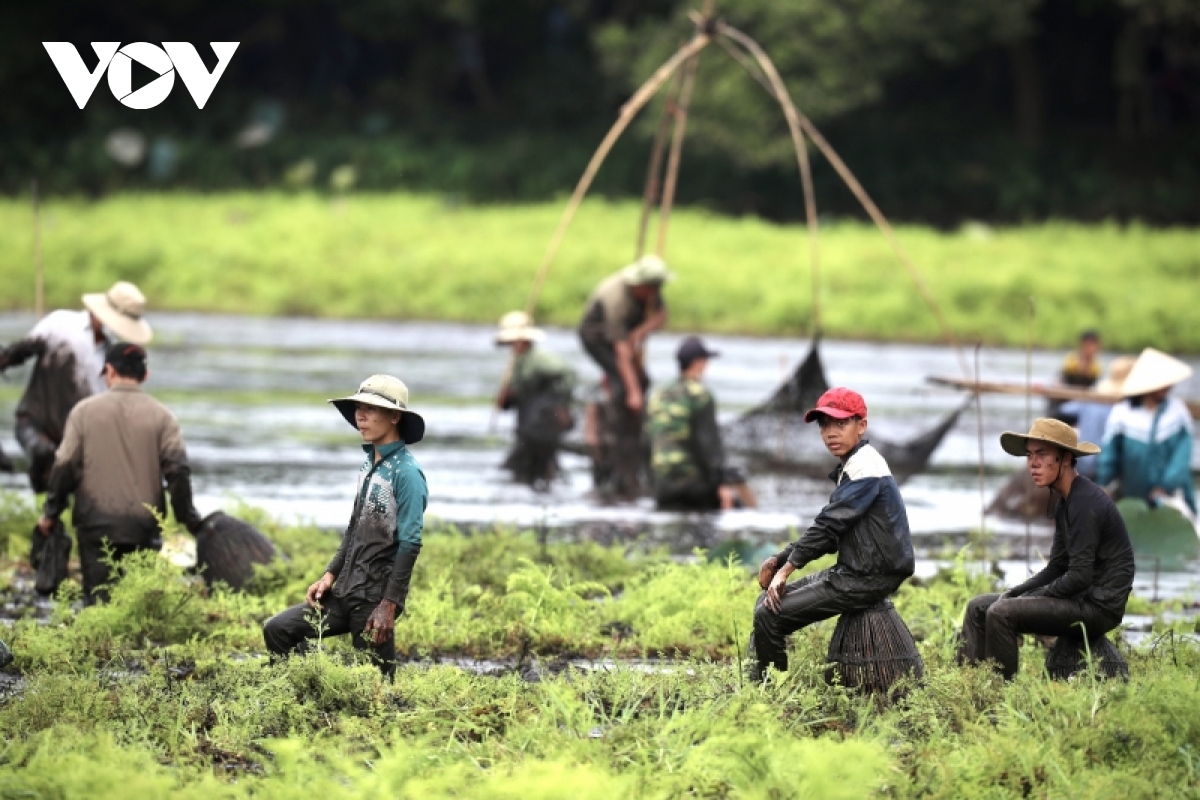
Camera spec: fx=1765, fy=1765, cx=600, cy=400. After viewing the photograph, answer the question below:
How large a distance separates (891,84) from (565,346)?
58.4 feet

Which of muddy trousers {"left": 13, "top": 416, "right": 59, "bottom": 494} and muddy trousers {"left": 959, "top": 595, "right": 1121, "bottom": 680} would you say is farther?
muddy trousers {"left": 13, "top": 416, "right": 59, "bottom": 494}

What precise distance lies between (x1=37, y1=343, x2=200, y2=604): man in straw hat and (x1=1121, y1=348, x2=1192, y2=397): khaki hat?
6259 millimetres

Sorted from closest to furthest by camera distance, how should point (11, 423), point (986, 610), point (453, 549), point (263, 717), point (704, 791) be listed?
1. point (704, 791)
2. point (263, 717)
3. point (986, 610)
4. point (453, 549)
5. point (11, 423)

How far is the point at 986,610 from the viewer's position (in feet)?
25.8

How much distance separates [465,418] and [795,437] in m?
5.42

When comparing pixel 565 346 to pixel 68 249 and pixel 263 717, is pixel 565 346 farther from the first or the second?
pixel 263 717

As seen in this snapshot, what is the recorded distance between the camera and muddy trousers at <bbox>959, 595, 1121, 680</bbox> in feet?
25.0

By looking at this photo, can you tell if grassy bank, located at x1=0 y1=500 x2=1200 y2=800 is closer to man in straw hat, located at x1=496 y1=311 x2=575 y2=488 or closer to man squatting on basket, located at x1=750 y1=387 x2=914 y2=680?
man squatting on basket, located at x1=750 y1=387 x2=914 y2=680

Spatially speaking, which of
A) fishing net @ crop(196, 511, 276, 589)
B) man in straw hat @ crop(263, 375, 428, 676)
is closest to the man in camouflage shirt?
fishing net @ crop(196, 511, 276, 589)

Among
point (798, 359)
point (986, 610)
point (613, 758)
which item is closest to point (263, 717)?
point (613, 758)

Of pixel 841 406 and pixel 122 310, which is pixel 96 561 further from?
pixel 841 406

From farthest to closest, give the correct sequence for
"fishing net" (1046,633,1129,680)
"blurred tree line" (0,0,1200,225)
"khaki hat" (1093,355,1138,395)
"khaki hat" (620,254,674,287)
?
"blurred tree line" (0,0,1200,225), "khaki hat" (620,254,674,287), "khaki hat" (1093,355,1138,395), "fishing net" (1046,633,1129,680)

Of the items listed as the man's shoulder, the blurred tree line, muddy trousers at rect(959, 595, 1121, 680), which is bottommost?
muddy trousers at rect(959, 595, 1121, 680)

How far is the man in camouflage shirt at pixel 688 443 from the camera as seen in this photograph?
1341cm
